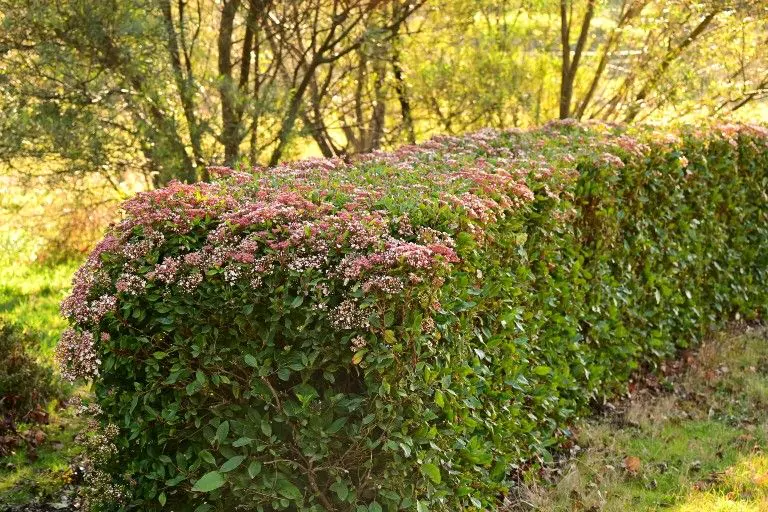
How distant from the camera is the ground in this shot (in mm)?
4645

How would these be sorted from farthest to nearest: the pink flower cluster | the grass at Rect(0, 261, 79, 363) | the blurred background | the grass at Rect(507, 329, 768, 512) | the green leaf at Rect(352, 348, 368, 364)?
the grass at Rect(0, 261, 79, 363), the blurred background, the grass at Rect(507, 329, 768, 512), the pink flower cluster, the green leaf at Rect(352, 348, 368, 364)

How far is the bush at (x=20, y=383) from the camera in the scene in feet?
18.4

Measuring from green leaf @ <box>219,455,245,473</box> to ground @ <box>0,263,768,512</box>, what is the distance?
5.35 feet

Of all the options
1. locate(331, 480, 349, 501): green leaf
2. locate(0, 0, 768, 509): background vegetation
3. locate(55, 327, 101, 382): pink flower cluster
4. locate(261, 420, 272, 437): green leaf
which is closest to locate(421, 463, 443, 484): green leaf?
locate(331, 480, 349, 501): green leaf

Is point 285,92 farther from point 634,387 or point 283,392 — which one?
point 283,392

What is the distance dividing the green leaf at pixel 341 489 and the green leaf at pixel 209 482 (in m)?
0.44

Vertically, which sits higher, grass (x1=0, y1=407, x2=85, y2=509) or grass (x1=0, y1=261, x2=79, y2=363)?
grass (x1=0, y1=261, x2=79, y2=363)

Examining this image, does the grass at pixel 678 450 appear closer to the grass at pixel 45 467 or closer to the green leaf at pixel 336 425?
the green leaf at pixel 336 425

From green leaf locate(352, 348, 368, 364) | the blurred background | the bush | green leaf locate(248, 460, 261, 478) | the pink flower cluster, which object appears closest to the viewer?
green leaf locate(352, 348, 368, 364)

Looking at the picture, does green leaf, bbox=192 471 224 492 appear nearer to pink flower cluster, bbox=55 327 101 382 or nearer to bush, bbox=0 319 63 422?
pink flower cluster, bbox=55 327 101 382

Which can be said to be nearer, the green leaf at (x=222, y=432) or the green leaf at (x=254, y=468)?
the green leaf at (x=254, y=468)

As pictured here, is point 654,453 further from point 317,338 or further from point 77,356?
point 77,356

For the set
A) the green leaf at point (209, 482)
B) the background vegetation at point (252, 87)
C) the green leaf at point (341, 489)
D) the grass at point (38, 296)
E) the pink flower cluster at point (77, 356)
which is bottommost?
the grass at point (38, 296)

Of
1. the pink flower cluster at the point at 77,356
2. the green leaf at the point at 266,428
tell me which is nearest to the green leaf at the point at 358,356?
the green leaf at the point at 266,428
